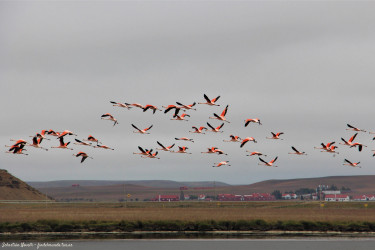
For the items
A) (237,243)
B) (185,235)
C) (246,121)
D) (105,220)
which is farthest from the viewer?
(105,220)

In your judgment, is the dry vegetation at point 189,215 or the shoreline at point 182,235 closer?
the shoreline at point 182,235

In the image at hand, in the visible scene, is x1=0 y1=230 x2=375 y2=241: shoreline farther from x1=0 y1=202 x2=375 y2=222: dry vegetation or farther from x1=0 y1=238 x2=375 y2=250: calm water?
x1=0 y1=202 x2=375 y2=222: dry vegetation

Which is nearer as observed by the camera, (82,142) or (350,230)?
(82,142)

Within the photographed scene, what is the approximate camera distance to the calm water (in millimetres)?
89750

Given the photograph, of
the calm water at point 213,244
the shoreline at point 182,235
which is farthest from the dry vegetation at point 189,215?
the calm water at point 213,244

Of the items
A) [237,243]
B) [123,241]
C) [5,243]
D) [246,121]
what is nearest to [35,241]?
[5,243]

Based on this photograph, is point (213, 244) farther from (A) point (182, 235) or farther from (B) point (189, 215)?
(B) point (189, 215)

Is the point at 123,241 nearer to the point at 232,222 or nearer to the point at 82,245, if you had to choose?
the point at 82,245

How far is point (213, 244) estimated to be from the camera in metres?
93.8

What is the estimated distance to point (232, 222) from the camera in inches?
4402

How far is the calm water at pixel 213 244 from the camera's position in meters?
89.8

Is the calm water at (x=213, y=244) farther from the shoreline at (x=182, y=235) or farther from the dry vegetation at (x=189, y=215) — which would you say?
the dry vegetation at (x=189, y=215)

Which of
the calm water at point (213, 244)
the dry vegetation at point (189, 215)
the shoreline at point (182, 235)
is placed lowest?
the calm water at point (213, 244)

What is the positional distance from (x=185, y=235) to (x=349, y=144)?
3121 cm
